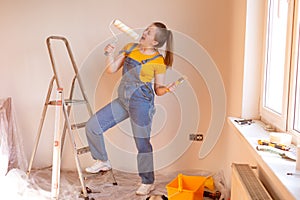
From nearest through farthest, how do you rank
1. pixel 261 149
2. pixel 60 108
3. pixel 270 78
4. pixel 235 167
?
pixel 261 149
pixel 235 167
pixel 270 78
pixel 60 108

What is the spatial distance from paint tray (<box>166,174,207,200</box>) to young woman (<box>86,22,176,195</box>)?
39 cm

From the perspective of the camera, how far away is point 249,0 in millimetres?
2193

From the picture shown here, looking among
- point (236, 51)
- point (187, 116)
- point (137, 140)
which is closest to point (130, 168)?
point (137, 140)

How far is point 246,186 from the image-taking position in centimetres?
155

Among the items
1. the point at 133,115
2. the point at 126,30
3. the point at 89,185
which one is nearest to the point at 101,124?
the point at 133,115

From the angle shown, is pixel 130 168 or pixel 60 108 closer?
pixel 60 108

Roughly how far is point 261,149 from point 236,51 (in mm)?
1286

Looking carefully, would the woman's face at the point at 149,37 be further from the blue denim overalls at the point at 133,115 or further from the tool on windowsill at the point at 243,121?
the tool on windowsill at the point at 243,121

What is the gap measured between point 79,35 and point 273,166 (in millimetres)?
2541

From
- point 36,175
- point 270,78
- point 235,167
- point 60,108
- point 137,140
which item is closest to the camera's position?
point 235,167

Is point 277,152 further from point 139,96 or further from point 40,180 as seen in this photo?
point 40,180

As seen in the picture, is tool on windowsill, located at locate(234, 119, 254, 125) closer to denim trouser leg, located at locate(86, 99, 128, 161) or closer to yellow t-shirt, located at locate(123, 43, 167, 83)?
yellow t-shirt, located at locate(123, 43, 167, 83)

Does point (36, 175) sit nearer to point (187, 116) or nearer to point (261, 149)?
point (187, 116)

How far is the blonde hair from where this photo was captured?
2951 mm
